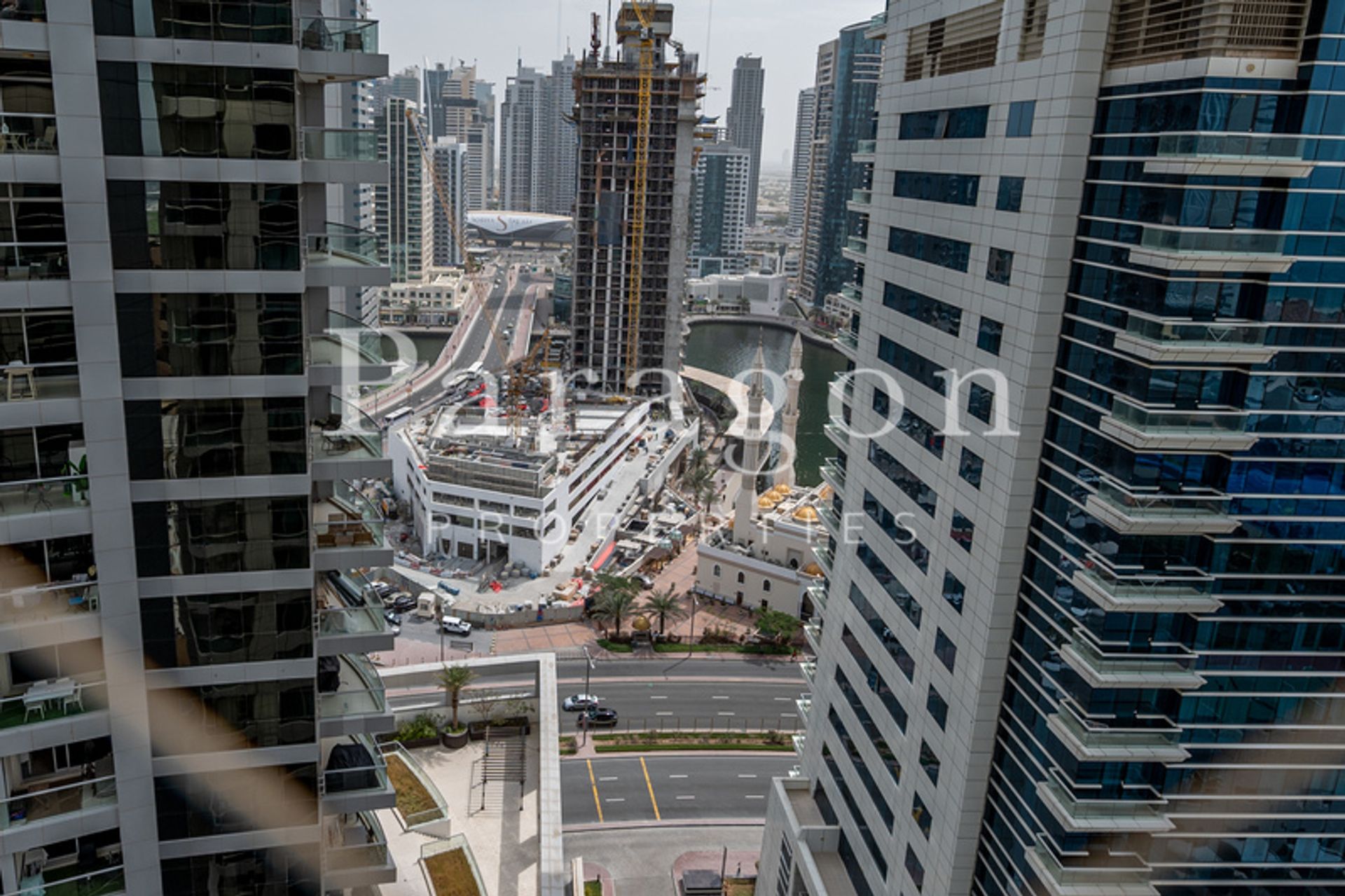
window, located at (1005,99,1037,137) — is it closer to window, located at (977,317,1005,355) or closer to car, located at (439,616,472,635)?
window, located at (977,317,1005,355)

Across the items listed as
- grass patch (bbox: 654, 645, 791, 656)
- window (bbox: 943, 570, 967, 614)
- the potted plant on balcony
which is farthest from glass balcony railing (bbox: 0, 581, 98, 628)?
grass patch (bbox: 654, 645, 791, 656)

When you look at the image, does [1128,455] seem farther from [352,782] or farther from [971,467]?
[352,782]

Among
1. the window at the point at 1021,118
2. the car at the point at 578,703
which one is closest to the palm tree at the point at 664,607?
the car at the point at 578,703

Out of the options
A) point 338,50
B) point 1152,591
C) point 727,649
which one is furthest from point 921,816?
point 727,649

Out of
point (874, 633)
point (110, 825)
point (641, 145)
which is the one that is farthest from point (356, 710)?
point (641, 145)

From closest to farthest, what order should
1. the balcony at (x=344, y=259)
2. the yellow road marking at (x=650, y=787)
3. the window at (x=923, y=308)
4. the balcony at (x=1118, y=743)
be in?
the balcony at (x=344, y=259)
the balcony at (x=1118, y=743)
the window at (x=923, y=308)
the yellow road marking at (x=650, y=787)

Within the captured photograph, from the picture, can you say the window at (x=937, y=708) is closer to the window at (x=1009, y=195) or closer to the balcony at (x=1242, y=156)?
the window at (x=1009, y=195)

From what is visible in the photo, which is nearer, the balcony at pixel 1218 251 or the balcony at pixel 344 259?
the balcony at pixel 344 259
